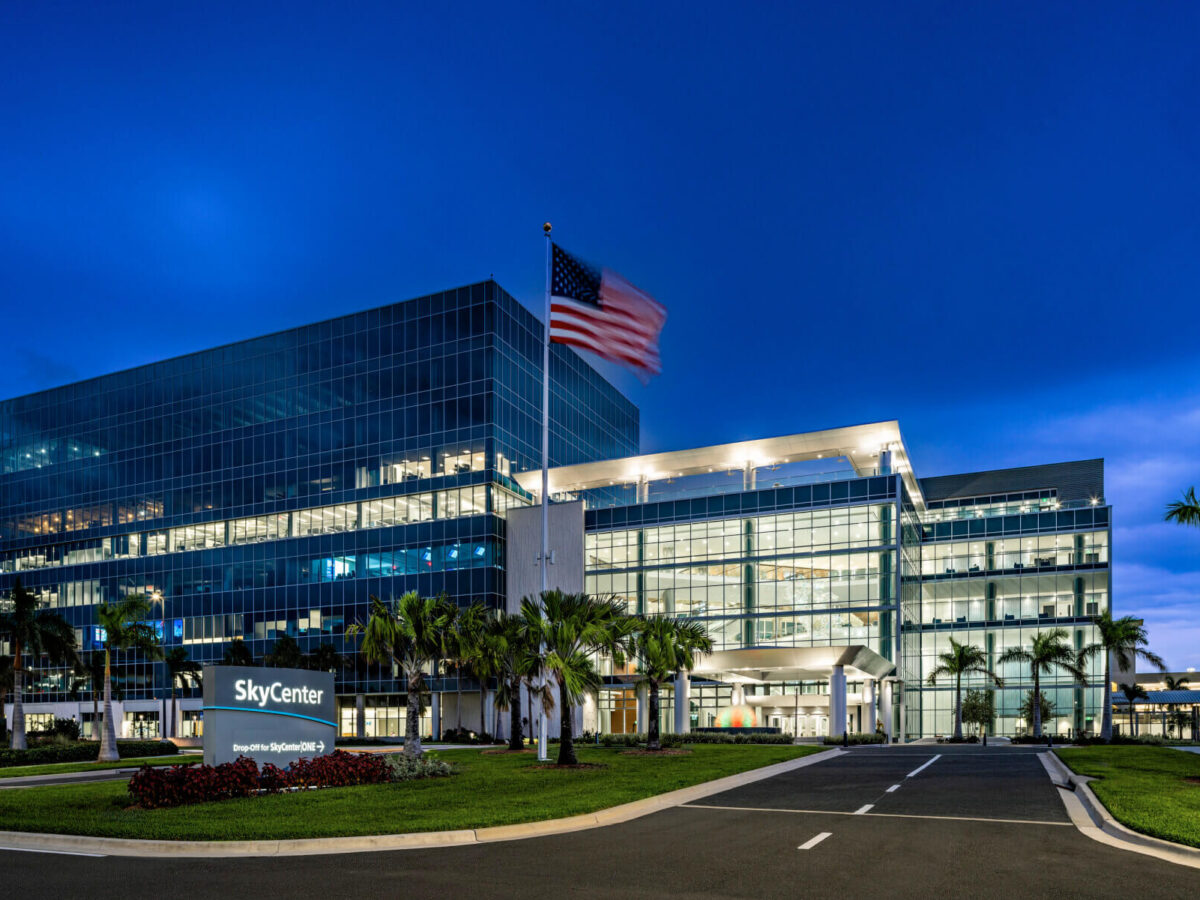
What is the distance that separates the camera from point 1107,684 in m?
64.7

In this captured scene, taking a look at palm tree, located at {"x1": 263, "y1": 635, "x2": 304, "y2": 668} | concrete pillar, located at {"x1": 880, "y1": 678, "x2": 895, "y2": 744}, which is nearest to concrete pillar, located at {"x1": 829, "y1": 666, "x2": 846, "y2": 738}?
concrete pillar, located at {"x1": 880, "y1": 678, "x2": 895, "y2": 744}

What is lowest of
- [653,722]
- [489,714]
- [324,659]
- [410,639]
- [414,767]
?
[489,714]

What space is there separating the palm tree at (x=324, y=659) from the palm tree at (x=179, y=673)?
8.41 metres

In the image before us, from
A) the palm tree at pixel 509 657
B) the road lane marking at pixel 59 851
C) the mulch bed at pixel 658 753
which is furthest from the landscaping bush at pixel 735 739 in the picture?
the road lane marking at pixel 59 851

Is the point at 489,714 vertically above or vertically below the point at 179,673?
below

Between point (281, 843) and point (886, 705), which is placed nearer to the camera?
point (281, 843)

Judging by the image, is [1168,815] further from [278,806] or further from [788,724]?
[788,724]

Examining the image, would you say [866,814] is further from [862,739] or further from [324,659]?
[324,659]

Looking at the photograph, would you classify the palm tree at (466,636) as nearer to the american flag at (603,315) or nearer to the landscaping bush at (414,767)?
the landscaping bush at (414,767)

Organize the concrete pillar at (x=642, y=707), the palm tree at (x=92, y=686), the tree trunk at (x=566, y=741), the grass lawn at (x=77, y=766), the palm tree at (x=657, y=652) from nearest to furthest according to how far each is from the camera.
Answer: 1. the tree trunk at (x=566, y=741)
2. the grass lawn at (x=77, y=766)
3. the palm tree at (x=657, y=652)
4. the concrete pillar at (x=642, y=707)
5. the palm tree at (x=92, y=686)

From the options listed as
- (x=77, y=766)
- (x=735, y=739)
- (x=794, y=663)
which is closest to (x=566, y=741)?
(x=77, y=766)

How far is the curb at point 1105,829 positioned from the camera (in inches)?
574

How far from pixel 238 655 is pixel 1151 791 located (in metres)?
64.3

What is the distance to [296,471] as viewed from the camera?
8138cm
